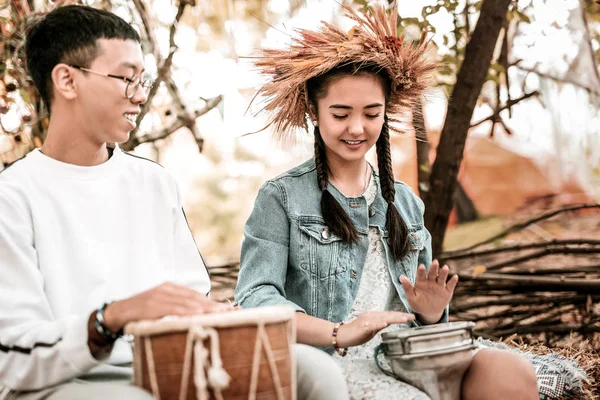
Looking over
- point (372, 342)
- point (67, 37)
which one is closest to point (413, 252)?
point (372, 342)

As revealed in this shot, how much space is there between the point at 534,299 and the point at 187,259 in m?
2.55

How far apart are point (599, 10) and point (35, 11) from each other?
3.74 meters

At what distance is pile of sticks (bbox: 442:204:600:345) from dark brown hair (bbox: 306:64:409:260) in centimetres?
158

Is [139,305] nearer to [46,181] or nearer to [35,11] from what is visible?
[46,181]

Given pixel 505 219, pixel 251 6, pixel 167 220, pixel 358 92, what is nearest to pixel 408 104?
pixel 358 92

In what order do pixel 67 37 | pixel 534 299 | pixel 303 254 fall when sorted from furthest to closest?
pixel 534 299, pixel 303 254, pixel 67 37

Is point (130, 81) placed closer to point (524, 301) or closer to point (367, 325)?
point (367, 325)

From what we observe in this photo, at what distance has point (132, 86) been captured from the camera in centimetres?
262

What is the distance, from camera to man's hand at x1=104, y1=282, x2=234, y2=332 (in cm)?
201

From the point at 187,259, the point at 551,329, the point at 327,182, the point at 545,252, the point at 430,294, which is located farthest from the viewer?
the point at 545,252

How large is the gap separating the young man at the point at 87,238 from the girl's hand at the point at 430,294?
77 centimetres

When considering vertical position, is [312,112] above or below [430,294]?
above

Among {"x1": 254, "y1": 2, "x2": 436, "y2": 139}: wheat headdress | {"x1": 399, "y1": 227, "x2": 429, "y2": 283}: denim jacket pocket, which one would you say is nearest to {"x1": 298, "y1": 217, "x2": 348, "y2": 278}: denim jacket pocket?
{"x1": 399, "y1": 227, "x2": 429, "y2": 283}: denim jacket pocket

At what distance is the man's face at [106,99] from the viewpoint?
2.59m
